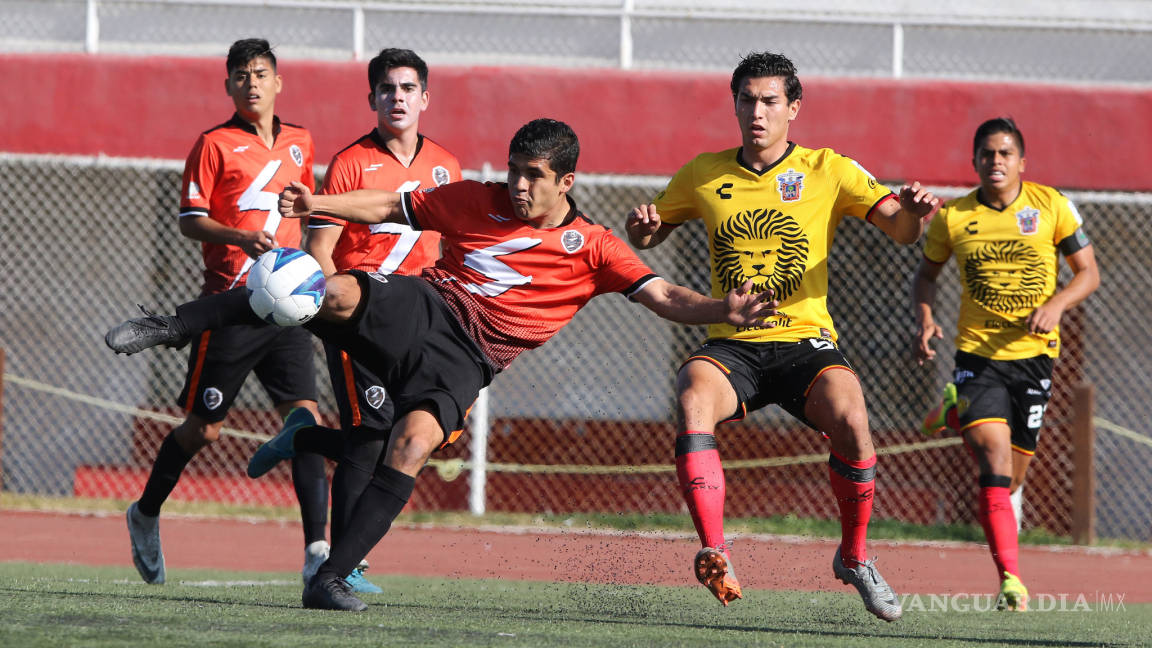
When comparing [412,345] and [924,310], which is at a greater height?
[412,345]

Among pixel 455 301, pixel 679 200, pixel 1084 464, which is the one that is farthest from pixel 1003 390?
pixel 1084 464

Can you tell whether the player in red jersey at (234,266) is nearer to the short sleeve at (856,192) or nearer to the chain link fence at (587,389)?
the short sleeve at (856,192)

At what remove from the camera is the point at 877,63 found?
12680 mm

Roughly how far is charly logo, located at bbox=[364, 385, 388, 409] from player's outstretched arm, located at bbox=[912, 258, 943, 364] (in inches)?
112

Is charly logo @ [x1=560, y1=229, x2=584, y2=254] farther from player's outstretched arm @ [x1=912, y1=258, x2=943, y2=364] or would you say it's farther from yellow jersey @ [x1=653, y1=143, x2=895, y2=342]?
player's outstretched arm @ [x1=912, y1=258, x2=943, y2=364]

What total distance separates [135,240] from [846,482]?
357 inches

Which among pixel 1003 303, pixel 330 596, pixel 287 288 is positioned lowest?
pixel 330 596

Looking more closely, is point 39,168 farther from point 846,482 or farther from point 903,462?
point 846,482

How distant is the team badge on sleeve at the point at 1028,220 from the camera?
23.5 ft

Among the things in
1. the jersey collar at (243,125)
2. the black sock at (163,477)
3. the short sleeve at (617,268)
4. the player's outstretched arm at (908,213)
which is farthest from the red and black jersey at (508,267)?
the black sock at (163,477)

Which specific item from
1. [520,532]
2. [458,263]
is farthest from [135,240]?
[458,263]

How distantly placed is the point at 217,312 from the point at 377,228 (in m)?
1.54

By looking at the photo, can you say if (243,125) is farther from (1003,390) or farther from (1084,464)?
(1084,464)

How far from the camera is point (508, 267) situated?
212 inches
